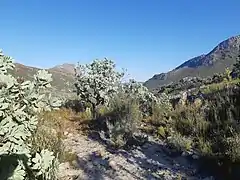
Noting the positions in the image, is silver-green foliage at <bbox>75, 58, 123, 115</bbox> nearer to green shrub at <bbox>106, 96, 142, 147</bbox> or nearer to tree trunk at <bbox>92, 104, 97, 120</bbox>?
tree trunk at <bbox>92, 104, 97, 120</bbox>

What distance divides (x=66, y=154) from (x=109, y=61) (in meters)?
5.97

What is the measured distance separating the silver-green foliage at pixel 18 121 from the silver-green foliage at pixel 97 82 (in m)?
6.49

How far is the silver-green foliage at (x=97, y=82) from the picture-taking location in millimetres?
10250

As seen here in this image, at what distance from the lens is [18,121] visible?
3119 millimetres

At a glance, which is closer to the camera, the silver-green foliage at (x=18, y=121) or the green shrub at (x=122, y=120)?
the silver-green foliage at (x=18, y=121)

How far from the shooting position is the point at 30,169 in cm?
347

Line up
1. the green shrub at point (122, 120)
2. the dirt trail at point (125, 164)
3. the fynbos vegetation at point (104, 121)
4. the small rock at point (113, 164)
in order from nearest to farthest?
1. the fynbos vegetation at point (104, 121)
2. the dirt trail at point (125, 164)
3. the small rock at point (113, 164)
4. the green shrub at point (122, 120)

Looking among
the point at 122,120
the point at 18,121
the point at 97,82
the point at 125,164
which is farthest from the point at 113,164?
the point at 97,82

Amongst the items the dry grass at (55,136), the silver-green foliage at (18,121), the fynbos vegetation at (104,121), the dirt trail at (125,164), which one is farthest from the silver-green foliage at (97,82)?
the silver-green foliage at (18,121)

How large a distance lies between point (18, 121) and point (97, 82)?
285 inches

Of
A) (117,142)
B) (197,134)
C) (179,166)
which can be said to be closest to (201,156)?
(179,166)

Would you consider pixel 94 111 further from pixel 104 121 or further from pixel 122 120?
pixel 122 120

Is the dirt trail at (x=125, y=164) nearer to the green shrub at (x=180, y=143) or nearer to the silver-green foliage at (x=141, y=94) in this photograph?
the green shrub at (x=180, y=143)

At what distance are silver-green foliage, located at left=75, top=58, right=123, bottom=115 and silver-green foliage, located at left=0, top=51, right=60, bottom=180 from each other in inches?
256
